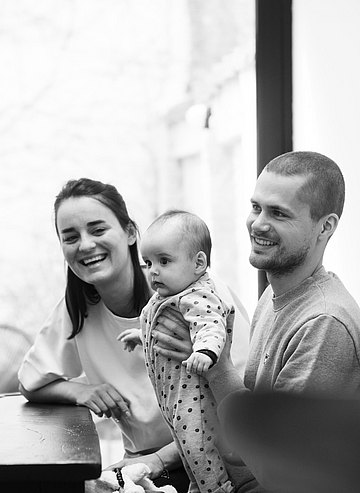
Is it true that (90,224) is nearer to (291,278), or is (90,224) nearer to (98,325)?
(98,325)

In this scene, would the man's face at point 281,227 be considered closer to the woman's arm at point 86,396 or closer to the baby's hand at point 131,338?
the baby's hand at point 131,338

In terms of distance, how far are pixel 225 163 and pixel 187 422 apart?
1.85 meters

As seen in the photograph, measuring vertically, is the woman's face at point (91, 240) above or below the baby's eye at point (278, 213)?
below

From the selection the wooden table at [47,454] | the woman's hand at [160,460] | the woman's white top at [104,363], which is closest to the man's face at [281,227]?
the wooden table at [47,454]

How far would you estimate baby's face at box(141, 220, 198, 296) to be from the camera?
69.4 inches

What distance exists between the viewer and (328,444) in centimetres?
64

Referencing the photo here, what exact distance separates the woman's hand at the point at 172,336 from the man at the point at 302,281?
19 centimetres

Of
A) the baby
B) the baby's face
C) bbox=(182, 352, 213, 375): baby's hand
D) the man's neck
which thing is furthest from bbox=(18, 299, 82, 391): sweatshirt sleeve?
the man's neck

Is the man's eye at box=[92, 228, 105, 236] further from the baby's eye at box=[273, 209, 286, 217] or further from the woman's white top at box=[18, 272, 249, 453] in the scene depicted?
the baby's eye at box=[273, 209, 286, 217]

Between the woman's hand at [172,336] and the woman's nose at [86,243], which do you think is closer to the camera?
the woman's hand at [172,336]

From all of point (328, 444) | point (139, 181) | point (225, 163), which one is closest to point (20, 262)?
point (139, 181)

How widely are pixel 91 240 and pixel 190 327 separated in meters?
0.55

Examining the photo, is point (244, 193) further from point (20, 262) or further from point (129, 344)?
point (129, 344)

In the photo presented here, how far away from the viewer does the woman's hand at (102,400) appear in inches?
81.6
